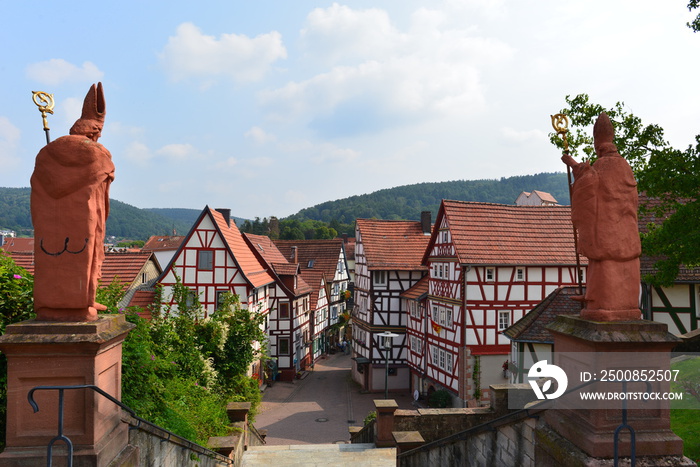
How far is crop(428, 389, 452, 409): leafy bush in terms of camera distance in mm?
22469

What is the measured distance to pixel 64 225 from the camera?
4148 mm

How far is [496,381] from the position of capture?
21453mm

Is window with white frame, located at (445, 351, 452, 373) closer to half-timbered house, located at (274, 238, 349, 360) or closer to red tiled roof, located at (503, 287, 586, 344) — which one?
red tiled roof, located at (503, 287, 586, 344)

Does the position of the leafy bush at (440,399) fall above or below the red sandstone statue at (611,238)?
below

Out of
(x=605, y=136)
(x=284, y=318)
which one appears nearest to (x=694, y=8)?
(x=605, y=136)

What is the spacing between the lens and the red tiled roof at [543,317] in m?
15.5

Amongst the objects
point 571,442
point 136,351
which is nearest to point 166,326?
point 136,351

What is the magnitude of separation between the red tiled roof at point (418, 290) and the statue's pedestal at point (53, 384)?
22.5 m

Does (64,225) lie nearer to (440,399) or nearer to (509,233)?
(440,399)

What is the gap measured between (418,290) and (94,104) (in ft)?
79.9

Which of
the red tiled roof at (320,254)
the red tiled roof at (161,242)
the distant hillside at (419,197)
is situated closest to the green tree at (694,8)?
the red tiled roof at (320,254)

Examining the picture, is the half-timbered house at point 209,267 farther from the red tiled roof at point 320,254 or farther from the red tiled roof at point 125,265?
the red tiled roof at point 320,254

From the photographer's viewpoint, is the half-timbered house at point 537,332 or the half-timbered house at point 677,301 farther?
the half-timbered house at point 677,301

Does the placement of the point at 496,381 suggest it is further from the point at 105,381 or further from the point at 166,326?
the point at 105,381
